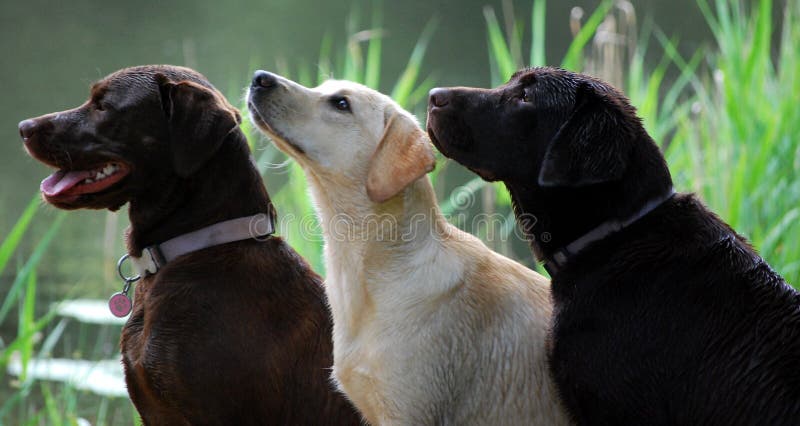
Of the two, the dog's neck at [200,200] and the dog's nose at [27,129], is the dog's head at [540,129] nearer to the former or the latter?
the dog's neck at [200,200]

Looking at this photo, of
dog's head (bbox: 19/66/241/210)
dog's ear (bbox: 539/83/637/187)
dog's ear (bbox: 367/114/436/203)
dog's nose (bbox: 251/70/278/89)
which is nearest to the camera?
dog's ear (bbox: 539/83/637/187)

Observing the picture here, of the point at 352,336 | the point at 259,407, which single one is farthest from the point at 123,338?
the point at 352,336

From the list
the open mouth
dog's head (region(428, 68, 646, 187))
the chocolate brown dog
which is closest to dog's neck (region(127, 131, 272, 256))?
the chocolate brown dog

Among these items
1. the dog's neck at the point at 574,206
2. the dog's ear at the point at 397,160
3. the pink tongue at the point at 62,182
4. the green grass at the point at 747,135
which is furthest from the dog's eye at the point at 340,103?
the green grass at the point at 747,135

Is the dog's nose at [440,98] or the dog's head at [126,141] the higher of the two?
the dog's nose at [440,98]

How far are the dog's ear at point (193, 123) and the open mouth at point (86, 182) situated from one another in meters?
0.19

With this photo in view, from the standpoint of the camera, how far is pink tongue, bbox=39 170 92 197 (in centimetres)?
333

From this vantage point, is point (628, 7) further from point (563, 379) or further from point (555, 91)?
point (563, 379)

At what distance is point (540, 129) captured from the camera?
322cm

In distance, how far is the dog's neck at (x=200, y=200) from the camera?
11.1 feet

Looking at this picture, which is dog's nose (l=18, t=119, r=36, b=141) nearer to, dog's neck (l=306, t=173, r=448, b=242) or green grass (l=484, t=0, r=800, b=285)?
dog's neck (l=306, t=173, r=448, b=242)

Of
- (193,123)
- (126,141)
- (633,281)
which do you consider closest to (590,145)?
(633,281)

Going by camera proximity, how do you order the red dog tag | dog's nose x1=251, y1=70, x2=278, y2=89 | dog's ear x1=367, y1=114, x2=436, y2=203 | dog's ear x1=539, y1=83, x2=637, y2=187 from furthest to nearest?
the red dog tag, dog's nose x1=251, y1=70, x2=278, y2=89, dog's ear x1=367, y1=114, x2=436, y2=203, dog's ear x1=539, y1=83, x2=637, y2=187

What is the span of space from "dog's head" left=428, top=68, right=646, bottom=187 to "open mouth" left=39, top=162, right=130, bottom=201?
41.4 inches
